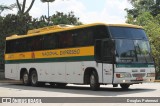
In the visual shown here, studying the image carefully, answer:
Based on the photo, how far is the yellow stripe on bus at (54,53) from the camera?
21.9 metres

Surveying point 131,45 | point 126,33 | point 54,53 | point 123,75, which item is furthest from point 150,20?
point 123,75

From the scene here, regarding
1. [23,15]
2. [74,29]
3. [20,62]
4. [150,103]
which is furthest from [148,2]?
[150,103]

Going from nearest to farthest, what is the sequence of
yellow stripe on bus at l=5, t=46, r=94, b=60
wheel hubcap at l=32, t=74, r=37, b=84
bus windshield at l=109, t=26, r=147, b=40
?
bus windshield at l=109, t=26, r=147, b=40
yellow stripe on bus at l=5, t=46, r=94, b=60
wheel hubcap at l=32, t=74, r=37, b=84

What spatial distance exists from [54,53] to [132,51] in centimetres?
563

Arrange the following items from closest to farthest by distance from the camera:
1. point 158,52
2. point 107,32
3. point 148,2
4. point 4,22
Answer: point 107,32 < point 158,52 < point 4,22 < point 148,2

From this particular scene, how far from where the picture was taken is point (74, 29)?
23.1 metres

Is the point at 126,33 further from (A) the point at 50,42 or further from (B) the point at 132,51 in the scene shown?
(A) the point at 50,42

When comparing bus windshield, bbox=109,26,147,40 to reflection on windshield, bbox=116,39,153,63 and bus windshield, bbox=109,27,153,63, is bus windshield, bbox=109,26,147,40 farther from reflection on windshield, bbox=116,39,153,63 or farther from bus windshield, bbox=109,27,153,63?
reflection on windshield, bbox=116,39,153,63

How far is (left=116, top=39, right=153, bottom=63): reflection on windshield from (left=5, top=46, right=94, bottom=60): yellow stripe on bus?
159cm

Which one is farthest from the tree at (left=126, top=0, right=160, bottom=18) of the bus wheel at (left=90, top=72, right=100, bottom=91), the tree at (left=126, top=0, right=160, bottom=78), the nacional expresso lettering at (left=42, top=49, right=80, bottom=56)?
the bus wheel at (left=90, top=72, right=100, bottom=91)

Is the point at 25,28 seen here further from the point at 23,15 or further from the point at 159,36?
the point at 159,36

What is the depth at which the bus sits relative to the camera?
20.4m

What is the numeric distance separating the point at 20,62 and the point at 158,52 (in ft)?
41.5

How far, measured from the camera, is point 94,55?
21250 mm
